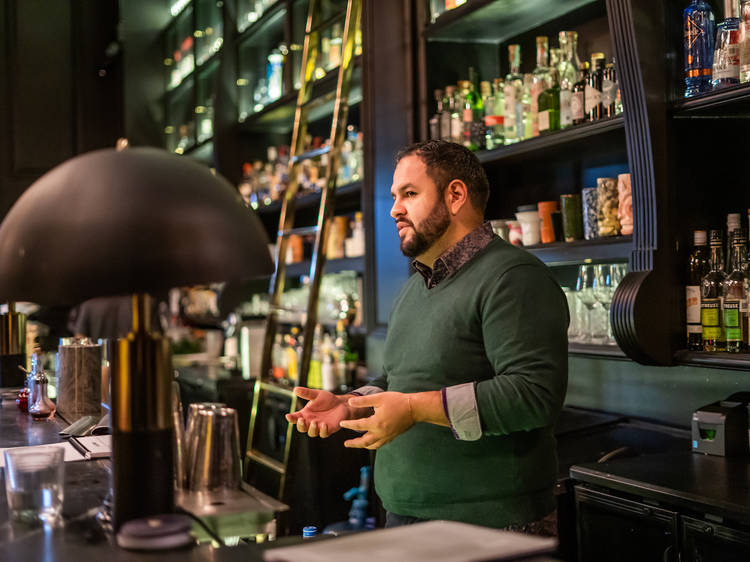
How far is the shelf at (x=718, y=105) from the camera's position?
2.16 metres

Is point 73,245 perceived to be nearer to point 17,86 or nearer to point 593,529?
point 593,529

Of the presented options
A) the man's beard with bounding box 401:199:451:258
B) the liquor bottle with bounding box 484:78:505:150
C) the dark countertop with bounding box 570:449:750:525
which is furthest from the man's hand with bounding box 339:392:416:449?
the liquor bottle with bounding box 484:78:505:150

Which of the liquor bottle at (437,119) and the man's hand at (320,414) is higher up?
the liquor bottle at (437,119)

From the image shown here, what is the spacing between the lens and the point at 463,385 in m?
1.72

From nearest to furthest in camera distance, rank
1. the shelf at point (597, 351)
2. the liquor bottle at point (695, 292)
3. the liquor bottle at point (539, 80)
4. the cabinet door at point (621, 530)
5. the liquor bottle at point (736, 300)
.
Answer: the cabinet door at point (621, 530), the liquor bottle at point (736, 300), the liquor bottle at point (695, 292), the shelf at point (597, 351), the liquor bottle at point (539, 80)

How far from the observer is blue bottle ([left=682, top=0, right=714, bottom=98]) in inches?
91.4

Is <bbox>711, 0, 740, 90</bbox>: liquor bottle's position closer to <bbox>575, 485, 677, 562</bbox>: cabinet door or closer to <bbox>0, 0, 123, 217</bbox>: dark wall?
<bbox>575, 485, 677, 562</bbox>: cabinet door

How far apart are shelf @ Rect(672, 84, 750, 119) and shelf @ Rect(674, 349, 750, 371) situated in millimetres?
652

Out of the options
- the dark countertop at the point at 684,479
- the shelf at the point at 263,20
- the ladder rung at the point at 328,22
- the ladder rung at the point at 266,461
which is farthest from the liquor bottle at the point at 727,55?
the shelf at the point at 263,20

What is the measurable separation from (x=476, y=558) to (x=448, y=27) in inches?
106

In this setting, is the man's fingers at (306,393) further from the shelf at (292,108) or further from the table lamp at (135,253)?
the shelf at (292,108)

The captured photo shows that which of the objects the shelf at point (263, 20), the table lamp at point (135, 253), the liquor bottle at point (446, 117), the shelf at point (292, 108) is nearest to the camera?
the table lamp at point (135, 253)

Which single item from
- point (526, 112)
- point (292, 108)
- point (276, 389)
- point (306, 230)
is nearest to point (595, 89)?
point (526, 112)

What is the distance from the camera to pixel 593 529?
224 cm
